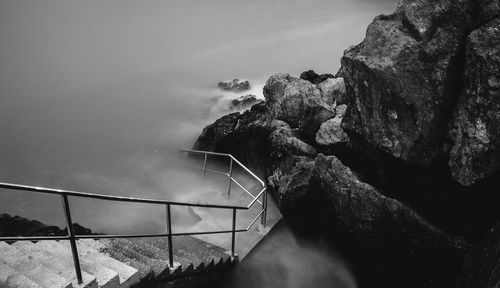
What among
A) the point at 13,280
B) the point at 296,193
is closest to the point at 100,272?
the point at 13,280

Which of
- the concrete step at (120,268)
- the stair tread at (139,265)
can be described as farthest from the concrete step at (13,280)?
the stair tread at (139,265)

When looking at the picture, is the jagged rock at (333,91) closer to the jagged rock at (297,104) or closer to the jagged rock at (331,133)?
the jagged rock at (297,104)

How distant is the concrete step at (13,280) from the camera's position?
3037mm

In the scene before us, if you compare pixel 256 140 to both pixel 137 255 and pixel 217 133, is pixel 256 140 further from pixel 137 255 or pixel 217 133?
pixel 137 255

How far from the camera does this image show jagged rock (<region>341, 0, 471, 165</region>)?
468 cm

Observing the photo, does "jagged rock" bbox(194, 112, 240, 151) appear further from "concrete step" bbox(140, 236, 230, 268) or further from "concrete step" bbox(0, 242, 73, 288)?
"concrete step" bbox(0, 242, 73, 288)

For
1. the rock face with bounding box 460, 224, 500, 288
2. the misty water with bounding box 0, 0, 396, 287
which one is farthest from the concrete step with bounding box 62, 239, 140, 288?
the rock face with bounding box 460, 224, 500, 288

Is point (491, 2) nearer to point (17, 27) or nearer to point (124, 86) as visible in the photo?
point (124, 86)

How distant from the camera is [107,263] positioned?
3918mm

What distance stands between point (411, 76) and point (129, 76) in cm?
2181

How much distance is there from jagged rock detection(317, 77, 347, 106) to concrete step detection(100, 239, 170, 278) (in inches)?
201

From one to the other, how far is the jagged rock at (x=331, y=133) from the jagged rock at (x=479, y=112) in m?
2.20

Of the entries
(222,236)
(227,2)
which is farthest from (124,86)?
(227,2)

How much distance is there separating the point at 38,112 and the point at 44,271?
16.9m
